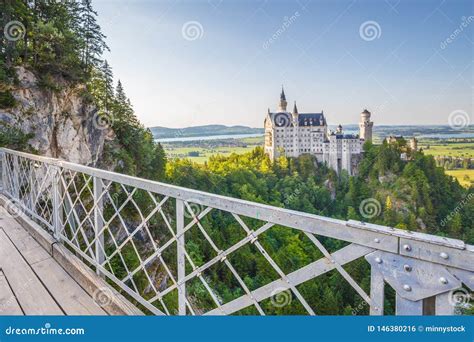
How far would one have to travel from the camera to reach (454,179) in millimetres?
64375

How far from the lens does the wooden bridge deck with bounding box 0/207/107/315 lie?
220cm

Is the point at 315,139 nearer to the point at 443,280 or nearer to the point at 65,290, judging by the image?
the point at 65,290

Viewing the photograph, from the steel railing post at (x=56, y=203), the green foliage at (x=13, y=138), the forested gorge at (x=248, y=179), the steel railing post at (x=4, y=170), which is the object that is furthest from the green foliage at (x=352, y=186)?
the steel railing post at (x=56, y=203)

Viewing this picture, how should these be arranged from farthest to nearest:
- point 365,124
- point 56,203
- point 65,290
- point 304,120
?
1. point 304,120
2. point 365,124
3. point 56,203
4. point 65,290

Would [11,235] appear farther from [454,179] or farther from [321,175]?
[454,179]

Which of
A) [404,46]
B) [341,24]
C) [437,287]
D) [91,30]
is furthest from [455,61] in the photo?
[437,287]

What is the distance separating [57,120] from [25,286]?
14848mm

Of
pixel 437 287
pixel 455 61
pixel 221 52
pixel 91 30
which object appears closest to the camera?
pixel 437 287

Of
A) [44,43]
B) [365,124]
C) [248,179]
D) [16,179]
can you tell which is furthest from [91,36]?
[365,124]

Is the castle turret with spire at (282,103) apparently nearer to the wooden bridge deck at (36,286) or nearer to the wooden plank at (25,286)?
the wooden bridge deck at (36,286)

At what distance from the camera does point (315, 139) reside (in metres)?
70.8

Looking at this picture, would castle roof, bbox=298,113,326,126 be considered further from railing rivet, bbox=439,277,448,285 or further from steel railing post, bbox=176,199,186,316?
railing rivet, bbox=439,277,448,285

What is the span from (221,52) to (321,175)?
117 feet

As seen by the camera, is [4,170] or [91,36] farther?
[91,36]
